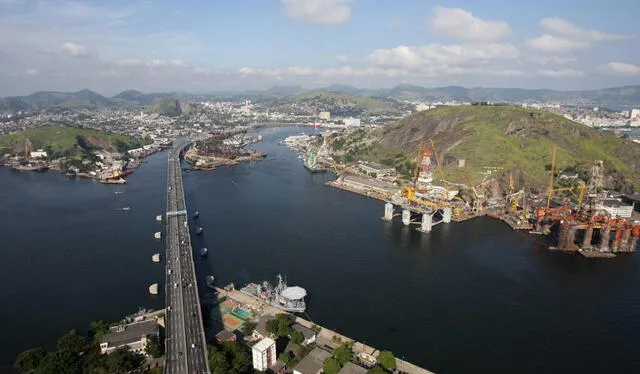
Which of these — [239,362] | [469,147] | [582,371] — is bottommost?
[582,371]

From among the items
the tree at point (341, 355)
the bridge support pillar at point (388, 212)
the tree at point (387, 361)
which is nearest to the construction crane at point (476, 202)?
the bridge support pillar at point (388, 212)

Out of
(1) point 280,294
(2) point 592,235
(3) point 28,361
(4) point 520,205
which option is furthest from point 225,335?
(4) point 520,205

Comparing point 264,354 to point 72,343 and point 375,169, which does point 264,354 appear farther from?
point 375,169

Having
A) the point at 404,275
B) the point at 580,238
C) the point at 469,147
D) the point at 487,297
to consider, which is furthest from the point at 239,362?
the point at 469,147

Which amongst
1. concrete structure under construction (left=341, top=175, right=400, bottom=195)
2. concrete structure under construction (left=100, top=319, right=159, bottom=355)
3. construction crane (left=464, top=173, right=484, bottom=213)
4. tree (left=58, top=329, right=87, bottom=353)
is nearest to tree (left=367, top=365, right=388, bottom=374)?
concrete structure under construction (left=100, top=319, right=159, bottom=355)

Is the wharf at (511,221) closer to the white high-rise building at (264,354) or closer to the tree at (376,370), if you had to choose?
the tree at (376,370)

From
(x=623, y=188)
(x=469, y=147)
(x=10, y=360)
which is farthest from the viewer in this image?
(x=469, y=147)

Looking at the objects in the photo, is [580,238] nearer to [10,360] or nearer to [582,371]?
[582,371]
